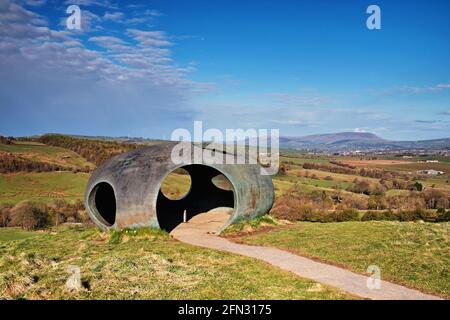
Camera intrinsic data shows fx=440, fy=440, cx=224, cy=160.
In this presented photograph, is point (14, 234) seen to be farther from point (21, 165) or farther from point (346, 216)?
point (21, 165)

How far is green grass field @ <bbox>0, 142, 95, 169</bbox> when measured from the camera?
6375cm

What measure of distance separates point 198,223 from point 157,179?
5385mm

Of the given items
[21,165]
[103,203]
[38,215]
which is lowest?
[38,215]

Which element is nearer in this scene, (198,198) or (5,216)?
(198,198)

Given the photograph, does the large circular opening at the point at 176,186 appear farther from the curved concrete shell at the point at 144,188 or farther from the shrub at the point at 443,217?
the shrub at the point at 443,217

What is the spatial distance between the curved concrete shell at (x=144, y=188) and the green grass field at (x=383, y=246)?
1.69m

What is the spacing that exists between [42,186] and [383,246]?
144 feet

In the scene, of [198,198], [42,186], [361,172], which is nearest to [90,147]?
[42,186]

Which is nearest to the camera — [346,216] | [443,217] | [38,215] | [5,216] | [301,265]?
[301,265]

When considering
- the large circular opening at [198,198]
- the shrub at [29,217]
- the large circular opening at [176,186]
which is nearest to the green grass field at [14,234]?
the shrub at [29,217]

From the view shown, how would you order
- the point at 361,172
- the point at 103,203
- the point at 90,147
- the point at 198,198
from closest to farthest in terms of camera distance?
the point at 103,203 < the point at 198,198 < the point at 90,147 < the point at 361,172

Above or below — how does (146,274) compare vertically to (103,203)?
below

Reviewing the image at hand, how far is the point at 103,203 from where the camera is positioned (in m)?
20.8
